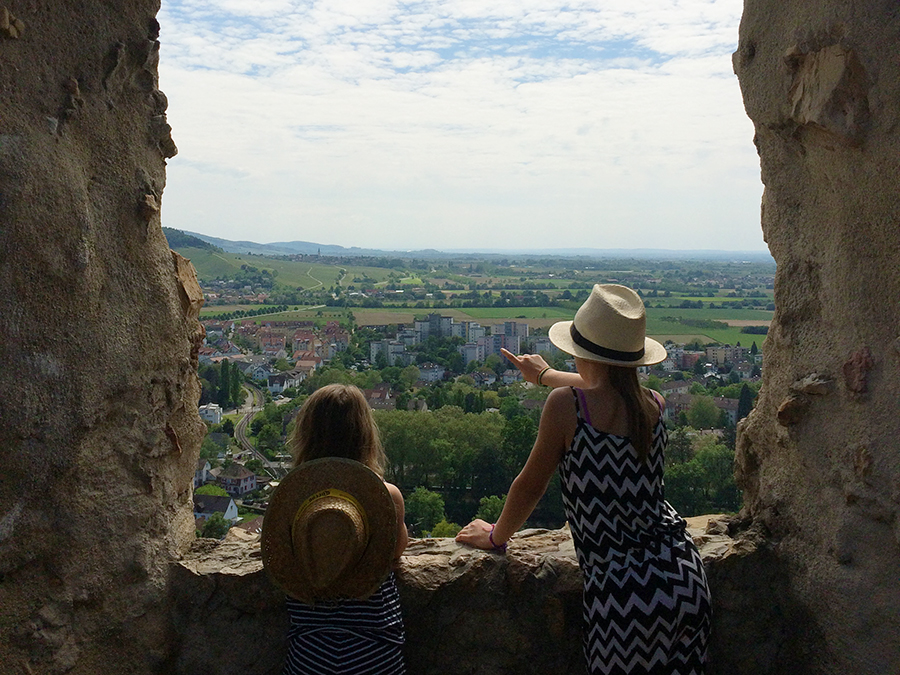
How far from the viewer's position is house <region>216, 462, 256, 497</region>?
13969mm

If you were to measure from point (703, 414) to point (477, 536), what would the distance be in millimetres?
13906

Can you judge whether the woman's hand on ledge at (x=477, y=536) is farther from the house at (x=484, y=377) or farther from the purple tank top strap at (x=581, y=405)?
the house at (x=484, y=377)

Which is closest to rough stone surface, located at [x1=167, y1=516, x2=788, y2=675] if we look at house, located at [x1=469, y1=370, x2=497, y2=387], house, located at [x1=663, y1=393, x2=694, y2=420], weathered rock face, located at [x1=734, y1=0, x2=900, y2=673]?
weathered rock face, located at [x1=734, y1=0, x2=900, y2=673]

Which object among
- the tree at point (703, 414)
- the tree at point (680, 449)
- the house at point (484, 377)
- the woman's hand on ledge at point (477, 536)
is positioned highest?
the woman's hand on ledge at point (477, 536)

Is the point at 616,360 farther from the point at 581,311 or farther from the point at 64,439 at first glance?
the point at 64,439

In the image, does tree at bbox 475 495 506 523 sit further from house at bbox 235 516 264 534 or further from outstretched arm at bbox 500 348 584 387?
outstretched arm at bbox 500 348 584 387

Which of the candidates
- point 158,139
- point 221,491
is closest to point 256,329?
point 221,491

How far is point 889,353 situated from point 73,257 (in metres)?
2.90

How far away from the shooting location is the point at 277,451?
54.5ft

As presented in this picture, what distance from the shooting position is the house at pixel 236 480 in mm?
13969

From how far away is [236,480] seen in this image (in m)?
14.0

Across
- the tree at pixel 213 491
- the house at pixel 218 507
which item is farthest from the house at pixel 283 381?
the house at pixel 218 507

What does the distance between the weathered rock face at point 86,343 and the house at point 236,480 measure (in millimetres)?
11529

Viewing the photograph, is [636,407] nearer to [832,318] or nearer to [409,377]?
[832,318]
